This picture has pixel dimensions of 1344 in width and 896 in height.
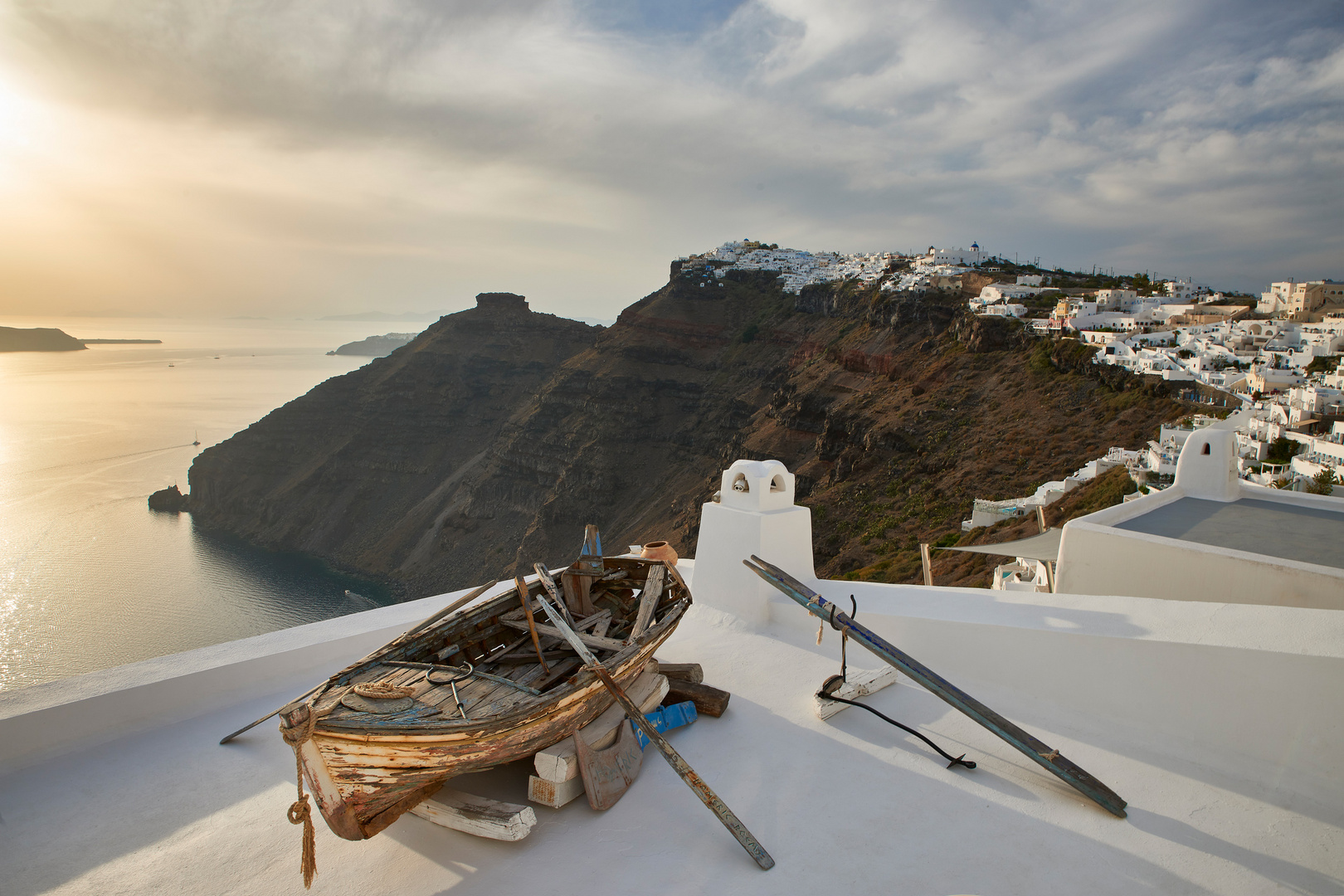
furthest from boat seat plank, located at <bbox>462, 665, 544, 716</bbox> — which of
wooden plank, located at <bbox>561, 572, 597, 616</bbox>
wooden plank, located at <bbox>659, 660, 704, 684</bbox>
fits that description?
wooden plank, located at <bbox>561, 572, 597, 616</bbox>

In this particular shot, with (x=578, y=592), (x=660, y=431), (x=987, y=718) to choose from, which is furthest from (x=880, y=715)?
(x=660, y=431)

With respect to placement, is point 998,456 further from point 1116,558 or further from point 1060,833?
point 1060,833

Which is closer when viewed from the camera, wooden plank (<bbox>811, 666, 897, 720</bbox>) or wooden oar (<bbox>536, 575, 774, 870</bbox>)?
wooden oar (<bbox>536, 575, 774, 870</bbox>)

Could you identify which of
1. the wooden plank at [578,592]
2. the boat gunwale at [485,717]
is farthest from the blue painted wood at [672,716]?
the wooden plank at [578,592]

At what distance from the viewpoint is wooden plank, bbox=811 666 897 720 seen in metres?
4.02

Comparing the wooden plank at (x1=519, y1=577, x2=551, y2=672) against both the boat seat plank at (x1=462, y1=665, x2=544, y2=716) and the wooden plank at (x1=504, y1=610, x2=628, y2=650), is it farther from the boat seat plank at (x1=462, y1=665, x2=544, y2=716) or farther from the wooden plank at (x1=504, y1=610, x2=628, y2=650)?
the boat seat plank at (x1=462, y1=665, x2=544, y2=716)

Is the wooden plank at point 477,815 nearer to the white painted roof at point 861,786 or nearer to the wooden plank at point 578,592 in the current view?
the white painted roof at point 861,786

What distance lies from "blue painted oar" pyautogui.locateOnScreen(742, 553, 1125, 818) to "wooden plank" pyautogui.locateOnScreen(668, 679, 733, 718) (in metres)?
0.72

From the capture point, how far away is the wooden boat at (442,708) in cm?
281

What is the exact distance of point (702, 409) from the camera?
170 ft

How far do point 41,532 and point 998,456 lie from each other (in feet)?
210

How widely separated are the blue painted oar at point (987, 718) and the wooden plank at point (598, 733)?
3.13 ft

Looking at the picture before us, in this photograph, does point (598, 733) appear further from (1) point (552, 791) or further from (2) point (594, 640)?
(2) point (594, 640)

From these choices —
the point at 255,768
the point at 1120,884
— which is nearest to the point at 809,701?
the point at 1120,884
